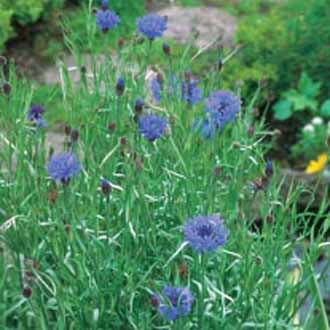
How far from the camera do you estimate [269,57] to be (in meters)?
5.64

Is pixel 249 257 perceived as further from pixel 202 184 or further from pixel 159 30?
pixel 159 30

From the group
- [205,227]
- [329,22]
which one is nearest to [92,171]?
[205,227]

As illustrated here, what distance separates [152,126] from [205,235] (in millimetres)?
380

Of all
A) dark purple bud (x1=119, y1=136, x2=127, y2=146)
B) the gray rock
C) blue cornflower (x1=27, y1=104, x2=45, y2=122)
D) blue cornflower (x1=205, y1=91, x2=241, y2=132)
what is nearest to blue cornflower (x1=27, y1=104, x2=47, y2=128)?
blue cornflower (x1=27, y1=104, x2=45, y2=122)

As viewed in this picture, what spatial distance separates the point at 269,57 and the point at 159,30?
98.2 inches

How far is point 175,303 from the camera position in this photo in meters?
2.57

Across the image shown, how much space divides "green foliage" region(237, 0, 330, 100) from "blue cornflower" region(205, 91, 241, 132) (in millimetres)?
2609

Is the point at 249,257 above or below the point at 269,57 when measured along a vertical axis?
above

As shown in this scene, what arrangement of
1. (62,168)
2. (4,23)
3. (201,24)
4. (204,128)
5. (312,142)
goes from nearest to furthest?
(62,168) < (204,128) < (312,142) < (4,23) < (201,24)

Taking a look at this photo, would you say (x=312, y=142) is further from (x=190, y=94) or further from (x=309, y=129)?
(x=190, y=94)

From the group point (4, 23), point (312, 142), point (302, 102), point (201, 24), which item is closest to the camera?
point (312, 142)

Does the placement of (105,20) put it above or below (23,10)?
above

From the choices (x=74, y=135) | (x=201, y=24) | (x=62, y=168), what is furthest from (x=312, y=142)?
(x=62, y=168)

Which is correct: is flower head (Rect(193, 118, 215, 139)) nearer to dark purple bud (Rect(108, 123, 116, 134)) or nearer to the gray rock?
dark purple bud (Rect(108, 123, 116, 134))
